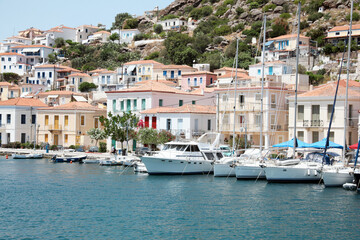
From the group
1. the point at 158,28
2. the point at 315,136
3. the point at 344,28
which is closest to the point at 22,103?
the point at 315,136

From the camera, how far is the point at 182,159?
48.5 metres

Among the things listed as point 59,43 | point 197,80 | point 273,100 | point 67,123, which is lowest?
→ point 67,123

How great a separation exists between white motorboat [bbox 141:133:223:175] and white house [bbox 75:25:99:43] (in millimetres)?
129840

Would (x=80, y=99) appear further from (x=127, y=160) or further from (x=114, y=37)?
(x=114, y=37)

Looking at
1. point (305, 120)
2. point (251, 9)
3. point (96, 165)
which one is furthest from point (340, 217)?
point (251, 9)

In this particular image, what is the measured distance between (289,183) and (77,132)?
40354 millimetres

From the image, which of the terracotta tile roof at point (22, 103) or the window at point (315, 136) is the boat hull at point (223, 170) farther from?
the terracotta tile roof at point (22, 103)

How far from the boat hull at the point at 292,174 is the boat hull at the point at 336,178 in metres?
1.98

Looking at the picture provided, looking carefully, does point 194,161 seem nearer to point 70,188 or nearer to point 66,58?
point 70,188

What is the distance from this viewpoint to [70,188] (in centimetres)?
4016

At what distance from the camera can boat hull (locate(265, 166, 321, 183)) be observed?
4191cm

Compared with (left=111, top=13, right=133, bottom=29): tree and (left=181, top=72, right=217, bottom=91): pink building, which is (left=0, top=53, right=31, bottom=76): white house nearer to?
(left=111, top=13, right=133, bottom=29): tree

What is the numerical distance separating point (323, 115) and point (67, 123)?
38.5 meters

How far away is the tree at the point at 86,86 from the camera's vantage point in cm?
11489
